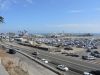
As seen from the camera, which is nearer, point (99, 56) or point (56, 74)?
point (56, 74)

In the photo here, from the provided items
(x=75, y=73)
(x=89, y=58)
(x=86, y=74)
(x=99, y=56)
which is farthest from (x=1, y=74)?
(x=99, y=56)

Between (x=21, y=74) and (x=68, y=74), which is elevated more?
(x=21, y=74)

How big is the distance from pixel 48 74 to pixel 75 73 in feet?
40.5

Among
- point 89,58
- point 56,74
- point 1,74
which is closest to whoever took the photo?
point 1,74

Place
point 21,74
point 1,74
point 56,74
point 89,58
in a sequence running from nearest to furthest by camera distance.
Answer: point 1,74 → point 21,74 → point 56,74 → point 89,58

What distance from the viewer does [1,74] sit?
16562 millimetres

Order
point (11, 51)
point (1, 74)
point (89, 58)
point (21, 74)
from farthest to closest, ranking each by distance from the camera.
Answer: point (89, 58) < point (11, 51) < point (21, 74) < point (1, 74)

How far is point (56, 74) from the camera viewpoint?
32.5 m

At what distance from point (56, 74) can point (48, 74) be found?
1132mm

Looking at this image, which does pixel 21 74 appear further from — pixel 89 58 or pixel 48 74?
pixel 89 58

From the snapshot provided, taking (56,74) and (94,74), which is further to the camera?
(94,74)

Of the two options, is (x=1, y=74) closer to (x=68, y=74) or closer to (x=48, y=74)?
(x=48, y=74)

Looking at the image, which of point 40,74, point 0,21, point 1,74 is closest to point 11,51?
point 0,21

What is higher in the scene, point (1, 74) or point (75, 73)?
point (1, 74)
